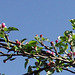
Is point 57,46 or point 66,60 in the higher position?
point 57,46

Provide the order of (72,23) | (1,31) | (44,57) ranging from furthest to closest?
(72,23) < (44,57) < (1,31)

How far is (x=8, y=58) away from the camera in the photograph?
408 centimetres

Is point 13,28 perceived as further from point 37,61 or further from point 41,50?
point 37,61

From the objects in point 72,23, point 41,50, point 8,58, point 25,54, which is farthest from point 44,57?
point 72,23

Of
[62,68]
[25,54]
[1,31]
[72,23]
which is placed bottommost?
[62,68]

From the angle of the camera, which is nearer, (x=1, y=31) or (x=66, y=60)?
(x=1, y=31)

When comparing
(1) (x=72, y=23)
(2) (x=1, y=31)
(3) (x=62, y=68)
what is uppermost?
(1) (x=72, y=23)

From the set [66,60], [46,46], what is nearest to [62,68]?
[66,60]

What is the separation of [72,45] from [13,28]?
55.6 inches

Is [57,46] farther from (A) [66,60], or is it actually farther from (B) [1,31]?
(B) [1,31]

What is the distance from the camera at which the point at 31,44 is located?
3.87 metres

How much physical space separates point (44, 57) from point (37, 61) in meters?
0.52

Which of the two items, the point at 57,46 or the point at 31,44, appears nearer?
the point at 31,44

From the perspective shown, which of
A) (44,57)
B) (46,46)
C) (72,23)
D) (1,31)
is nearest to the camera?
(1,31)
